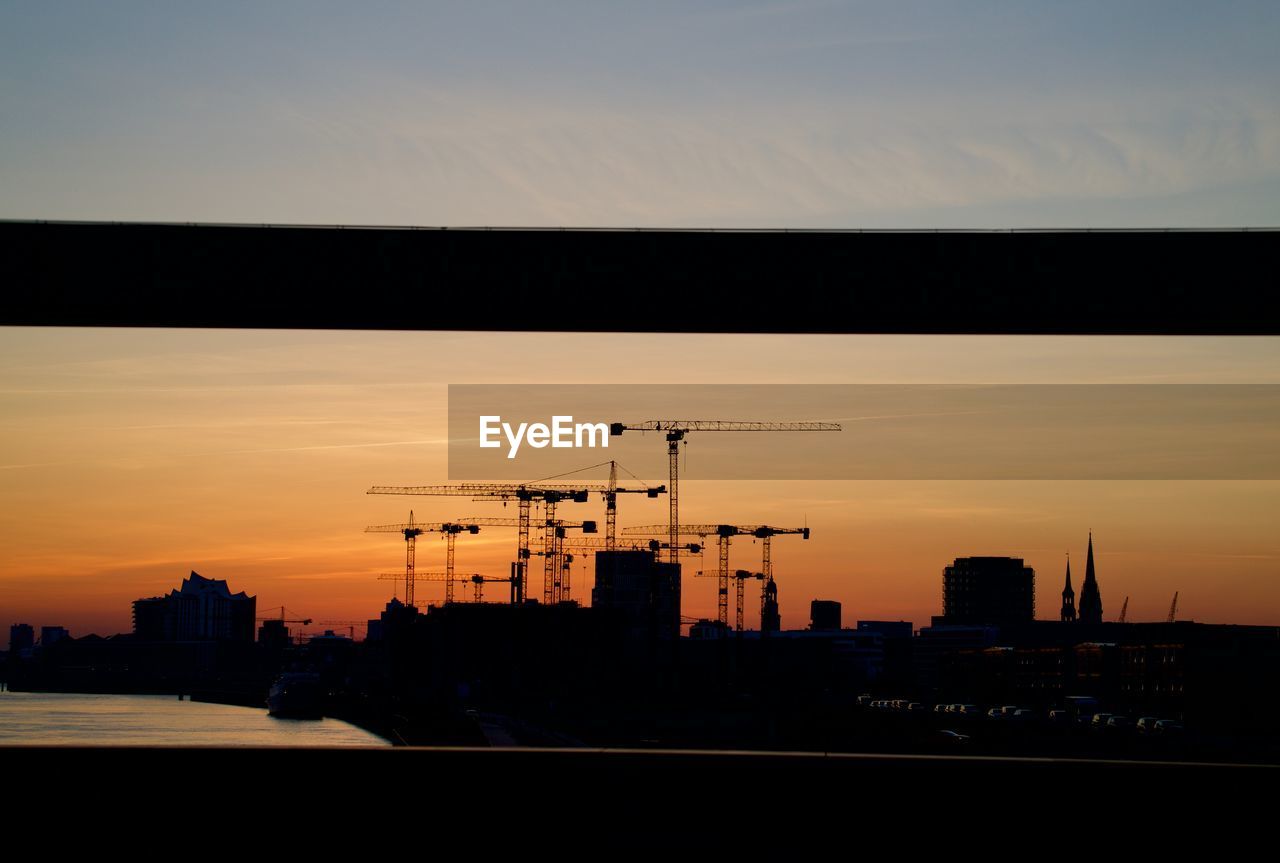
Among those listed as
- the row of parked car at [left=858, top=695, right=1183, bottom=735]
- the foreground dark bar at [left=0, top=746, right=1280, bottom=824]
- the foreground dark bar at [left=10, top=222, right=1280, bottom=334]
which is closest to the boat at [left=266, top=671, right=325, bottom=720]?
the row of parked car at [left=858, top=695, right=1183, bottom=735]

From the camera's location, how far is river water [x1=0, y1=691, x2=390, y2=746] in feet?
398

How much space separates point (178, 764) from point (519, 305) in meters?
7.19

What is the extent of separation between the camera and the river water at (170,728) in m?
121

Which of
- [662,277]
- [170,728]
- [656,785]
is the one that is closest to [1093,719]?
[662,277]

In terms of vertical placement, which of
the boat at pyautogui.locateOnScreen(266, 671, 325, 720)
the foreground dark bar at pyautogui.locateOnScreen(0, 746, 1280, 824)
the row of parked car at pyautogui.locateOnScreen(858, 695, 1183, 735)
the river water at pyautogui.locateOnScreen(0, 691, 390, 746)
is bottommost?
the river water at pyautogui.locateOnScreen(0, 691, 390, 746)

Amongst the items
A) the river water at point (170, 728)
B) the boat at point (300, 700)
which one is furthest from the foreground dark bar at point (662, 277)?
the boat at point (300, 700)

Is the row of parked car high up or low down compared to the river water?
up

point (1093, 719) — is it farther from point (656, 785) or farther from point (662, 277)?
point (656, 785)

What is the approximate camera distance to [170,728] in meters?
145

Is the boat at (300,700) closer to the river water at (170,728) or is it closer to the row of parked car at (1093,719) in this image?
the river water at (170,728)

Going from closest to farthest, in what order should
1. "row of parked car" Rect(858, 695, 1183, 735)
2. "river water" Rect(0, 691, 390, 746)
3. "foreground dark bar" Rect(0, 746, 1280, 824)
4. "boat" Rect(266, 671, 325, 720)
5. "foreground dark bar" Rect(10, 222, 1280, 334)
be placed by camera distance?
"foreground dark bar" Rect(0, 746, 1280, 824)
"foreground dark bar" Rect(10, 222, 1280, 334)
"row of parked car" Rect(858, 695, 1183, 735)
"river water" Rect(0, 691, 390, 746)
"boat" Rect(266, 671, 325, 720)

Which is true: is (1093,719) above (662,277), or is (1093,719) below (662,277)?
below

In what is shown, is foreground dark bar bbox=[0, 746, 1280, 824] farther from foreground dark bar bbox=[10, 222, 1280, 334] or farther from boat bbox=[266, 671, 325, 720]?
boat bbox=[266, 671, 325, 720]

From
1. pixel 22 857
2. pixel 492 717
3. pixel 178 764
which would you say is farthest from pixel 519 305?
pixel 492 717
